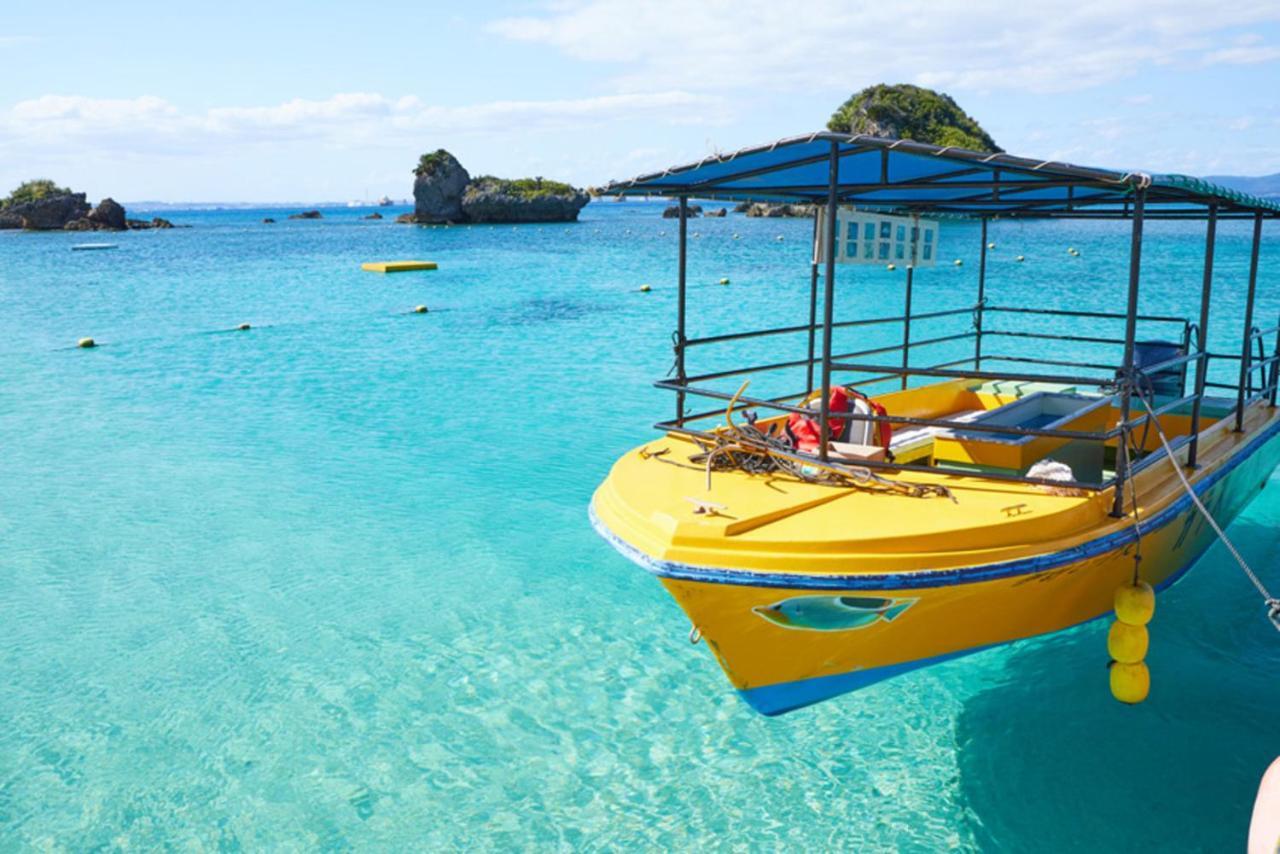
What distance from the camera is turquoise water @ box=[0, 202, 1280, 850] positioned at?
5.41 metres

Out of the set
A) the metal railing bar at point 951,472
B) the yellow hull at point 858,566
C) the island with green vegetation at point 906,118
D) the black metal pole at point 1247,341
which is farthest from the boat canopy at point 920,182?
the island with green vegetation at point 906,118

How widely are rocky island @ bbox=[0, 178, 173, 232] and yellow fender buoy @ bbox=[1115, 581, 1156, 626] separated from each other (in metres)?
112

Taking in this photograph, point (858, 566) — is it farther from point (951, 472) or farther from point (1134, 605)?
point (1134, 605)

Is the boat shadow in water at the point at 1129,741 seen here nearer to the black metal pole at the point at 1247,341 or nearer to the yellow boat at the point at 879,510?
the yellow boat at the point at 879,510

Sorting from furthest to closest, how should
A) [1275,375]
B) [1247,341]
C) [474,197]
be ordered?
1. [474,197]
2. [1275,375]
3. [1247,341]

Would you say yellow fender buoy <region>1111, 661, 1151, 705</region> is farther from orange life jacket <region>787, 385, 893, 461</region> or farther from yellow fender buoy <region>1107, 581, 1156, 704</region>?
orange life jacket <region>787, 385, 893, 461</region>

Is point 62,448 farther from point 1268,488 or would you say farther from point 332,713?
point 1268,488

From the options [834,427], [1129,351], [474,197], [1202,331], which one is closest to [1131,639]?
[1129,351]

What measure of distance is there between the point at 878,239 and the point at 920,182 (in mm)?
518

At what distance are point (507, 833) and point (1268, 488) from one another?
30.8 ft

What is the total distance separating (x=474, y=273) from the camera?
143ft

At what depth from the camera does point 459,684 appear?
6.88 m

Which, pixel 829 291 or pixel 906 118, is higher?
pixel 906 118

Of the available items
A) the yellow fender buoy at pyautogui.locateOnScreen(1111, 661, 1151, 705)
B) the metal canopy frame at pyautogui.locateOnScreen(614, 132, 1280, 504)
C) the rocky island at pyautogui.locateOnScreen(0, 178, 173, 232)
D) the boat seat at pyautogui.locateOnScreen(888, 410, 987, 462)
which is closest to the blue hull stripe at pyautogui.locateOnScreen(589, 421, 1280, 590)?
the metal canopy frame at pyautogui.locateOnScreen(614, 132, 1280, 504)
